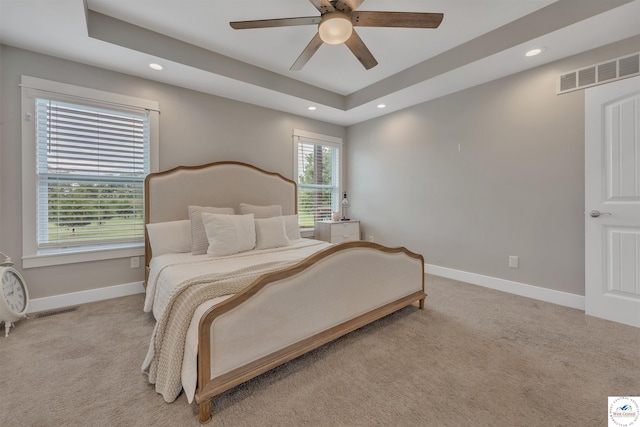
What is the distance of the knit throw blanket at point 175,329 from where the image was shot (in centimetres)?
138

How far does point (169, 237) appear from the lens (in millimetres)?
2709

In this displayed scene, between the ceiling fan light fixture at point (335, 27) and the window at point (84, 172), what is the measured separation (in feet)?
7.48

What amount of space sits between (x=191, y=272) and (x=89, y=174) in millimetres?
1873

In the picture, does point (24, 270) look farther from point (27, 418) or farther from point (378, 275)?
point (378, 275)

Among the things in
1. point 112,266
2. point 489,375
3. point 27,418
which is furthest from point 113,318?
point 489,375

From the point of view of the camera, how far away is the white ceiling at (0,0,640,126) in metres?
2.12

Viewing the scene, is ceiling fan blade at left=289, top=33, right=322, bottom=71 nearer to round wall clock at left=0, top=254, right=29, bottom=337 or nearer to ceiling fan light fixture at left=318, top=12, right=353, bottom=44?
ceiling fan light fixture at left=318, top=12, right=353, bottom=44

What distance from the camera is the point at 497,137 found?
121 inches

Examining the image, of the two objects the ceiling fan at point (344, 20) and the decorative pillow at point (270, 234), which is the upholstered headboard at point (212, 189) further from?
the ceiling fan at point (344, 20)

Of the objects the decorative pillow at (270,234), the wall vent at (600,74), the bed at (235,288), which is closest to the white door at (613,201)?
the wall vent at (600,74)

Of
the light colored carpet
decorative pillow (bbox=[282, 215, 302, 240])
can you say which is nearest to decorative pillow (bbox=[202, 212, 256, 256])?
decorative pillow (bbox=[282, 215, 302, 240])

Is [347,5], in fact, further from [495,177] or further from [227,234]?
[495,177]

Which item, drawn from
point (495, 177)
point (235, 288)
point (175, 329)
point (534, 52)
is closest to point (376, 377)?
point (235, 288)

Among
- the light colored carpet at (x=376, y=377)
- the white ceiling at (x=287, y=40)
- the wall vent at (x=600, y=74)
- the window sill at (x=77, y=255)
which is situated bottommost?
the light colored carpet at (x=376, y=377)
